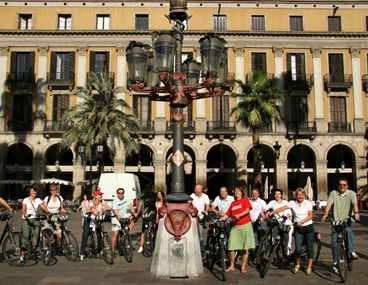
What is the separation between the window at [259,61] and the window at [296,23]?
3.50 m

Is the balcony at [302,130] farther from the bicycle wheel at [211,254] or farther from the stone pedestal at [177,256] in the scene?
the stone pedestal at [177,256]

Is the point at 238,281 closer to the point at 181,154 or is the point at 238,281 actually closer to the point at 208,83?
the point at 181,154

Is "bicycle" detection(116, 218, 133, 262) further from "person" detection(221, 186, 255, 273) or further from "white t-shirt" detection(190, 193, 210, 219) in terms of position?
"person" detection(221, 186, 255, 273)

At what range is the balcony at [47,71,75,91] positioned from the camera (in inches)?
1272

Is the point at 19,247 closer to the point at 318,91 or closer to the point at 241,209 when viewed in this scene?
the point at 241,209

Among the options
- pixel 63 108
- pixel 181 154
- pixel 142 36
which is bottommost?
pixel 181 154

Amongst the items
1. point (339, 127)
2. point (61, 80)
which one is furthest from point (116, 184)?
point (339, 127)

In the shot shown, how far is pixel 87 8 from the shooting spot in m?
33.6

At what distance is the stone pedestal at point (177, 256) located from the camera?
24.0 feet

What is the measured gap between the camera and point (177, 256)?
7.34m

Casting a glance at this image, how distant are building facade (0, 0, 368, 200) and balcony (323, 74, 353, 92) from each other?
0.08 meters

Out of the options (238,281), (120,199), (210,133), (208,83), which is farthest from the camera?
(210,133)

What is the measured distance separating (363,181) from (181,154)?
28.4 metres

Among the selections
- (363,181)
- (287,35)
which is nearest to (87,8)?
(287,35)
